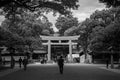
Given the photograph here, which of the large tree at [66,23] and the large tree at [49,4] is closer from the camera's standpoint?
the large tree at [49,4]

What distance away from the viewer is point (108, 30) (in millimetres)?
34188

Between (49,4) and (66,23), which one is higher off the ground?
(66,23)

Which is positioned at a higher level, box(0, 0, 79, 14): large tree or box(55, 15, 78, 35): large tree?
box(55, 15, 78, 35): large tree

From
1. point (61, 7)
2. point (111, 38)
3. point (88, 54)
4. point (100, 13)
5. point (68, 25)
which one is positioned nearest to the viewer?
point (61, 7)

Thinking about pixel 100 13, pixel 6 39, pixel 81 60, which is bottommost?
pixel 81 60

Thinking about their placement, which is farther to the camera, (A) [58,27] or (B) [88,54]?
(A) [58,27]

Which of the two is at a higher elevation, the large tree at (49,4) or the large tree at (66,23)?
the large tree at (66,23)

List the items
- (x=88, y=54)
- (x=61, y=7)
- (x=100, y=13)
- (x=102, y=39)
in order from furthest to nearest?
(x=88, y=54) < (x=100, y=13) < (x=102, y=39) < (x=61, y=7)

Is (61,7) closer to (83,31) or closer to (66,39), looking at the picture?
(83,31)

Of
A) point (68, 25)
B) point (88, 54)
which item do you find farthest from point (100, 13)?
point (68, 25)

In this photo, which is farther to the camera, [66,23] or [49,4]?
[66,23]

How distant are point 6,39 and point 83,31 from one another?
25843mm

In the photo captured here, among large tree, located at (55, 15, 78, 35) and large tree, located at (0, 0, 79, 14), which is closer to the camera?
large tree, located at (0, 0, 79, 14)

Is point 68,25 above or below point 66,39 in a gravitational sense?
above
